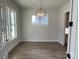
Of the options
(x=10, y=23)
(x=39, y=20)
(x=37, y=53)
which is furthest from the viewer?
(x=39, y=20)

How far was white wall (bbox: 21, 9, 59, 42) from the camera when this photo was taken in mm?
7816

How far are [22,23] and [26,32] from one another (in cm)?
74

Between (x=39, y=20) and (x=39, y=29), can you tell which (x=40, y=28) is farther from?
(x=39, y=20)

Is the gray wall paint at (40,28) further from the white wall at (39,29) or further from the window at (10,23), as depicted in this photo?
the window at (10,23)

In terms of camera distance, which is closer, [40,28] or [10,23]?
[10,23]

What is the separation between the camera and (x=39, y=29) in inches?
309

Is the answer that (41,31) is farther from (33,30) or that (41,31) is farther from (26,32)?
(26,32)

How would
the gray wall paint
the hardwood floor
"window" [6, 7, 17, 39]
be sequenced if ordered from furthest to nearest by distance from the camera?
the gray wall paint
"window" [6, 7, 17, 39]
the hardwood floor

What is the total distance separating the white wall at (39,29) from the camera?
7816mm

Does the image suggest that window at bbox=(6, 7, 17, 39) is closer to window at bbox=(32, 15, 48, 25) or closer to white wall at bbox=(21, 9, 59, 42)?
white wall at bbox=(21, 9, 59, 42)

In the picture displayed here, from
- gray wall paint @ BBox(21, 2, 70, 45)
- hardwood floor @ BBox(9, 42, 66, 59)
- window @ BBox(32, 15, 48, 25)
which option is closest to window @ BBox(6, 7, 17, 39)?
hardwood floor @ BBox(9, 42, 66, 59)

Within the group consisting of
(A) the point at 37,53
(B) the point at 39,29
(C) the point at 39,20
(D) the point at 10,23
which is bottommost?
(A) the point at 37,53

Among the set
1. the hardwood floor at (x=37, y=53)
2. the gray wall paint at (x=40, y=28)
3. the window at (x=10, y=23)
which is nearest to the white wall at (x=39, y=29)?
the gray wall paint at (x=40, y=28)

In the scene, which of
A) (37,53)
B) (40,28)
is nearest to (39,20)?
(40,28)
